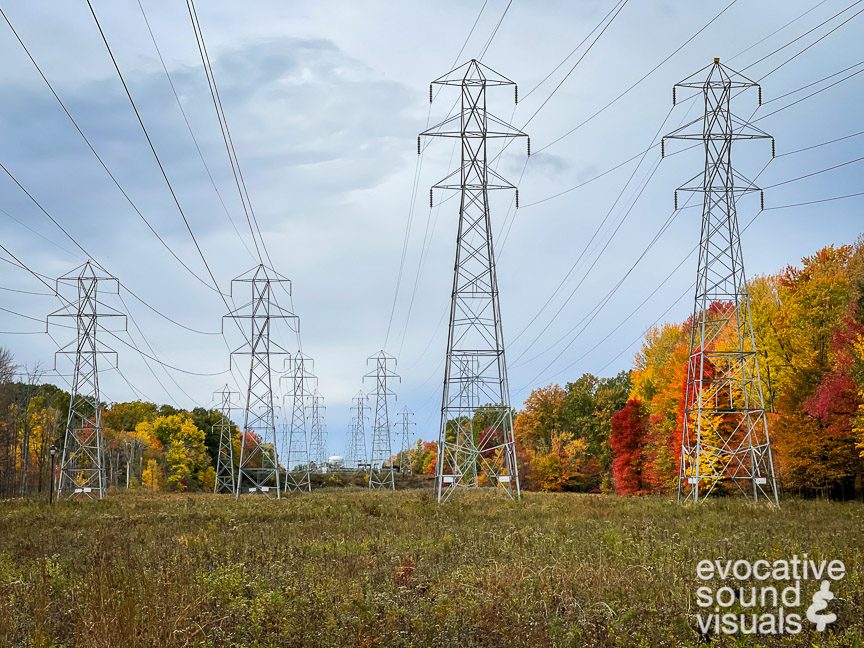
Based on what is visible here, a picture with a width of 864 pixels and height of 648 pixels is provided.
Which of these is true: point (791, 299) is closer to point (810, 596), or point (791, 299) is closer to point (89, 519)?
point (89, 519)

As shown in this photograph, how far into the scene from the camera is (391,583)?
12.1m

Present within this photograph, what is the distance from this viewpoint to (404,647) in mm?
9242

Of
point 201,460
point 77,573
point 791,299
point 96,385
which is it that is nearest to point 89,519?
point 77,573

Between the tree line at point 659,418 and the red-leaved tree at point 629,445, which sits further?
the red-leaved tree at point 629,445

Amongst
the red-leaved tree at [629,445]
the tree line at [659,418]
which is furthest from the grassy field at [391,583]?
the red-leaved tree at [629,445]

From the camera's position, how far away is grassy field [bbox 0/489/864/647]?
372 inches

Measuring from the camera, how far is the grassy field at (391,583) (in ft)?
31.0

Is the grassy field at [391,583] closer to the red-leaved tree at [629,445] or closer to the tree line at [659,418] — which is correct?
the tree line at [659,418]

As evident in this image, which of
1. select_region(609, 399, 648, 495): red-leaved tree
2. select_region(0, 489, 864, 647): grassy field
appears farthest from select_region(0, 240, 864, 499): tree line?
select_region(0, 489, 864, 647): grassy field

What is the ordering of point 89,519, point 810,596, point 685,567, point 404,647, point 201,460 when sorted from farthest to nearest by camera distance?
point 201,460 → point 89,519 → point 685,567 → point 810,596 → point 404,647

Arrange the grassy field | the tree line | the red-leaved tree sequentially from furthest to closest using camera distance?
the red-leaved tree < the tree line < the grassy field

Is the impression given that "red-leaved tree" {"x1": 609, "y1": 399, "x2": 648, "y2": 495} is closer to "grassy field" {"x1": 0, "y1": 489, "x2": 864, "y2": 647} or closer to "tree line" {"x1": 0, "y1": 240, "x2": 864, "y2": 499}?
"tree line" {"x1": 0, "y1": 240, "x2": 864, "y2": 499}

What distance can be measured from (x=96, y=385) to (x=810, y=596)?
38.1m

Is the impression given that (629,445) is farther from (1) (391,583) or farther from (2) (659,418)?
(1) (391,583)
